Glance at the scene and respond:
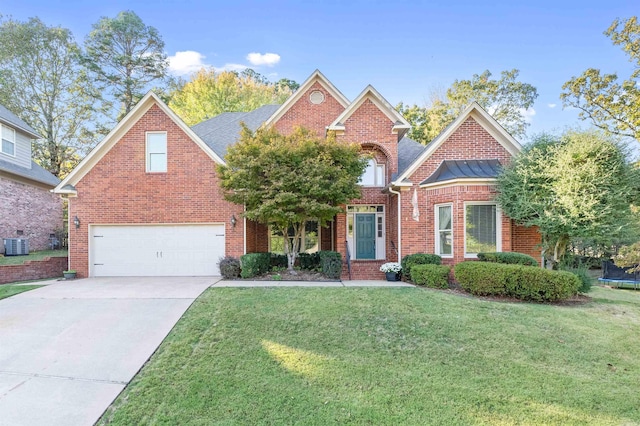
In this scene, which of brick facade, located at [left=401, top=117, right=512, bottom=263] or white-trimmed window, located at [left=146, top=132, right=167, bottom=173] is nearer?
brick facade, located at [left=401, top=117, right=512, bottom=263]

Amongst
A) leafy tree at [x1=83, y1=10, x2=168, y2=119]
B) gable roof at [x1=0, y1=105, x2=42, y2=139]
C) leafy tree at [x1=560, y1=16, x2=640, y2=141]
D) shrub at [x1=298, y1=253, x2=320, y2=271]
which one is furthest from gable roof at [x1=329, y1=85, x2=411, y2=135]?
leafy tree at [x1=83, y1=10, x2=168, y2=119]

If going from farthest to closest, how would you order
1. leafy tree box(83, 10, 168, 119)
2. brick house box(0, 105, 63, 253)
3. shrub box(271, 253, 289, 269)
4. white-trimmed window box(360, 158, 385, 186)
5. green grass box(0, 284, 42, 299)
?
leafy tree box(83, 10, 168, 119) < brick house box(0, 105, 63, 253) < white-trimmed window box(360, 158, 385, 186) < shrub box(271, 253, 289, 269) < green grass box(0, 284, 42, 299)

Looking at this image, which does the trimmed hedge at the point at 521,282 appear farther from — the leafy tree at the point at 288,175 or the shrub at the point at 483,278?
the leafy tree at the point at 288,175

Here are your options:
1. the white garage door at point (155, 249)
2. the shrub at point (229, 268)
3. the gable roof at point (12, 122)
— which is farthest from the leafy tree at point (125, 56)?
the shrub at point (229, 268)

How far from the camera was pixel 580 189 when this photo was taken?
8609 mm

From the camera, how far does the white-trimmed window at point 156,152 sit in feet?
37.4

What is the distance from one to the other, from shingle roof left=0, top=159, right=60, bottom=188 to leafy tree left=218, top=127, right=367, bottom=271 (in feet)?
36.5

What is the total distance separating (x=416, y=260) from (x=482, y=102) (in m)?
21.3

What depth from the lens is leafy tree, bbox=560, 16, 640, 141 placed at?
54.4ft

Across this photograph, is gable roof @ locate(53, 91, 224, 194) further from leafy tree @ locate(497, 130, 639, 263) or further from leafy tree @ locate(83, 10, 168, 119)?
leafy tree @ locate(83, 10, 168, 119)

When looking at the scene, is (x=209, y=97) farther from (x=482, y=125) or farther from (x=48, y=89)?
(x=482, y=125)

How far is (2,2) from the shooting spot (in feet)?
62.6

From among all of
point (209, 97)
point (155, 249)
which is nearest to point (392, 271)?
point (155, 249)

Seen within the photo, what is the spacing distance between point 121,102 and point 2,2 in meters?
7.80
